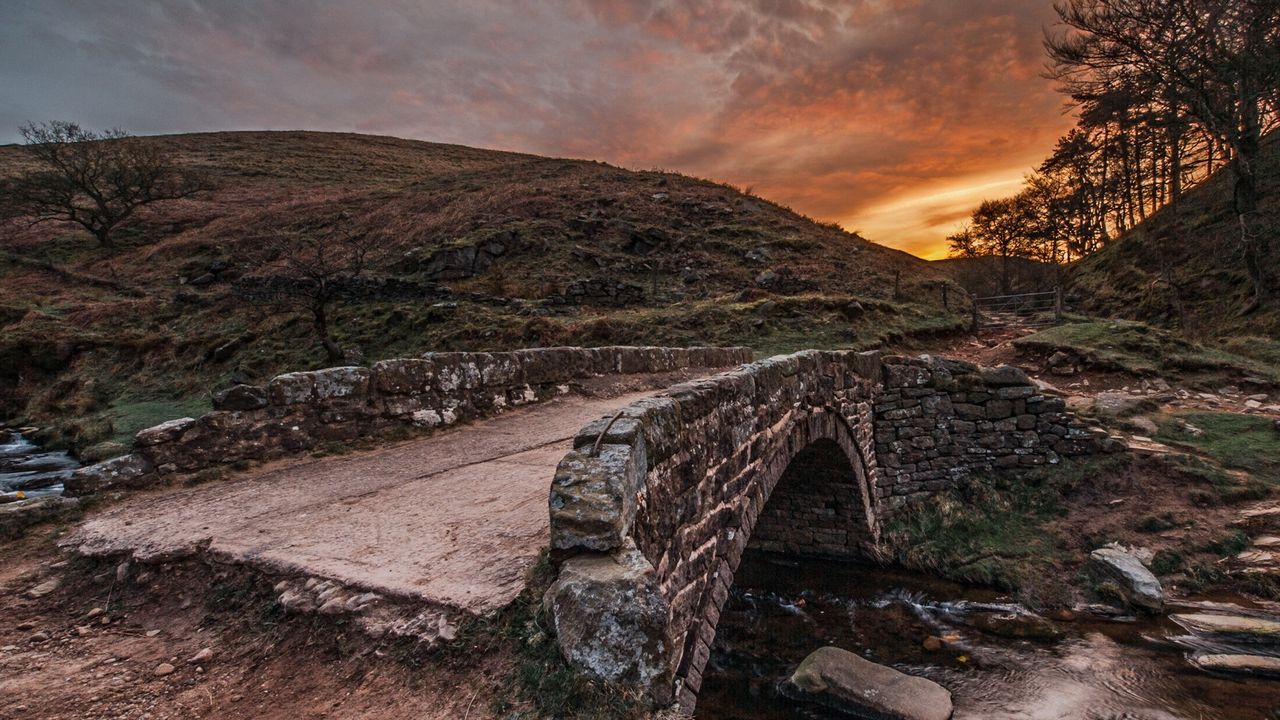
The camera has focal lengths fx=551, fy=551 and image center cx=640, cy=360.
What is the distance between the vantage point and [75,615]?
306cm

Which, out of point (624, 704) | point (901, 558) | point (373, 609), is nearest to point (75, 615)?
point (373, 609)

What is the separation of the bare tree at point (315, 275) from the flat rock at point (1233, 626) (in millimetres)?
18921

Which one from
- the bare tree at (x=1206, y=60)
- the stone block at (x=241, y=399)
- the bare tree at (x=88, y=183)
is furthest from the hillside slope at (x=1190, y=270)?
the bare tree at (x=88, y=183)

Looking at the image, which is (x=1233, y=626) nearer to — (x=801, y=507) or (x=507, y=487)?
(x=801, y=507)

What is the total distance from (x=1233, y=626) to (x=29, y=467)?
64.5 ft

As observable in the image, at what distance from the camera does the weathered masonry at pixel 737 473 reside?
7.35 feet

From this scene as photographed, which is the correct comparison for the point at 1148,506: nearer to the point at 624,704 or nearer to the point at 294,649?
the point at 624,704

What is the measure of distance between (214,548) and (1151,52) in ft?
79.7

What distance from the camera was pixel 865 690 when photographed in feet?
19.9

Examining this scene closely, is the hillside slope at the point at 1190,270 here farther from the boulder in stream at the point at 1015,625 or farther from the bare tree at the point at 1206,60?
the boulder in stream at the point at 1015,625

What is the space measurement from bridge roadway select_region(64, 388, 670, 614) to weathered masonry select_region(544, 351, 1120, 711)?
572 mm

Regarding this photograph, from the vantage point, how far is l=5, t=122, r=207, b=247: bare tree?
31.2 m

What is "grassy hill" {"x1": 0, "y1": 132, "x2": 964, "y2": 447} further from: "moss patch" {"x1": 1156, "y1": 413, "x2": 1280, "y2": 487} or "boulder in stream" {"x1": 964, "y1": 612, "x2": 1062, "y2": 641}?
"boulder in stream" {"x1": 964, "y1": 612, "x2": 1062, "y2": 641}

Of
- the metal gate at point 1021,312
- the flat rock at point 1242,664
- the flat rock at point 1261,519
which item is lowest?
the flat rock at point 1242,664
